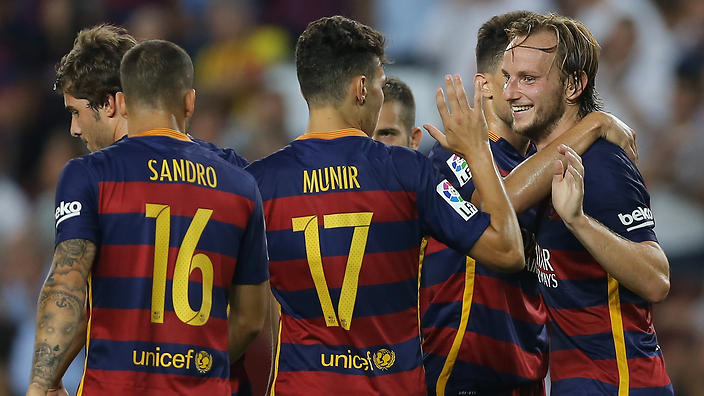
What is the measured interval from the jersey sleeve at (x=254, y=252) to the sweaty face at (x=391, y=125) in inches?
78.7

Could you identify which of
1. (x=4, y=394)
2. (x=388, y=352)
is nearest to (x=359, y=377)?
(x=388, y=352)

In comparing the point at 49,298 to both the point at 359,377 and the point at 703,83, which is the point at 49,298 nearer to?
the point at 359,377

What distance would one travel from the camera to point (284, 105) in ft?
34.3

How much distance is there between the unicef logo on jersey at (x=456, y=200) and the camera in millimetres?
4293

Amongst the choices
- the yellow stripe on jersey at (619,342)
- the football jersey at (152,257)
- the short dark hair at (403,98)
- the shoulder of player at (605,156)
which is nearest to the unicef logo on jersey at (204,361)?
the football jersey at (152,257)

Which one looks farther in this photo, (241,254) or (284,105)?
(284,105)

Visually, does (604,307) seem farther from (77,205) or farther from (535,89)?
(77,205)

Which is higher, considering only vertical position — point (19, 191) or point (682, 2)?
point (682, 2)

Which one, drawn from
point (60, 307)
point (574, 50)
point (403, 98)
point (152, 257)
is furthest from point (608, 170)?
point (60, 307)

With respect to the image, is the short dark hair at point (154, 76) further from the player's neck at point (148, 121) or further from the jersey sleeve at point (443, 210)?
the jersey sleeve at point (443, 210)

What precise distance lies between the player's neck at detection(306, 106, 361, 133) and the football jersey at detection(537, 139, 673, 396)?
42.1 inches

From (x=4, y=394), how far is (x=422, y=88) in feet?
16.4

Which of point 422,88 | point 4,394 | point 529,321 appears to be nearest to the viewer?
point 529,321

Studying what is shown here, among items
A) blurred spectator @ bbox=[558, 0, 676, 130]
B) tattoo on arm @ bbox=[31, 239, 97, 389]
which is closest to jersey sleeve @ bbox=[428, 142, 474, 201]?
tattoo on arm @ bbox=[31, 239, 97, 389]
